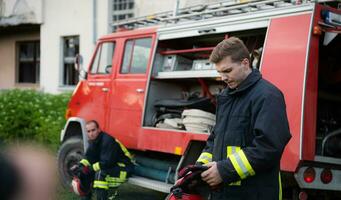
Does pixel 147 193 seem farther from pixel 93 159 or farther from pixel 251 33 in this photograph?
pixel 251 33

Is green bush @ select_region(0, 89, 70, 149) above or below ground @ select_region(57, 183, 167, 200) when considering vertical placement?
above

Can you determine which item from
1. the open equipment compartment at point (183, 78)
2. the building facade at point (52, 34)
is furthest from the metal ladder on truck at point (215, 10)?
the building facade at point (52, 34)

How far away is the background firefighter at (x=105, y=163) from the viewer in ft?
21.9

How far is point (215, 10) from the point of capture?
6.30m

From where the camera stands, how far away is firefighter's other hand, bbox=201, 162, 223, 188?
10.2ft

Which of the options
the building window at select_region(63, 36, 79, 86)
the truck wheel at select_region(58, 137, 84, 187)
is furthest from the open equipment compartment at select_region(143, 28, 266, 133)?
the building window at select_region(63, 36, 79, 86)

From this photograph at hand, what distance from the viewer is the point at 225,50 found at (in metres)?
3.21

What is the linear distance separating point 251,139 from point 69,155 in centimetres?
531

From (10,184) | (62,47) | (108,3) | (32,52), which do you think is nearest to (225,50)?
(10,184)

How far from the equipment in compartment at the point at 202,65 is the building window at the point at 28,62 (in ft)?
38.3

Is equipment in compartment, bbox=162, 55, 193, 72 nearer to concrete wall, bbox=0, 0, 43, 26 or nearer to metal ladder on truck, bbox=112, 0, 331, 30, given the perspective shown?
metal ladder on truck, bbox=112, 0, 331, 30

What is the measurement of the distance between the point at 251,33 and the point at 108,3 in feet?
26.7

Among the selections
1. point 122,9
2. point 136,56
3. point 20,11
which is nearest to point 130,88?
point 136,56

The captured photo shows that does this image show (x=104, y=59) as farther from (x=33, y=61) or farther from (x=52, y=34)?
(x=33, y=61)
